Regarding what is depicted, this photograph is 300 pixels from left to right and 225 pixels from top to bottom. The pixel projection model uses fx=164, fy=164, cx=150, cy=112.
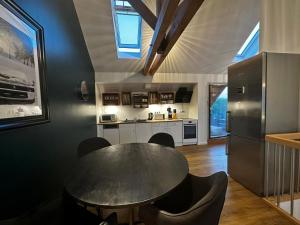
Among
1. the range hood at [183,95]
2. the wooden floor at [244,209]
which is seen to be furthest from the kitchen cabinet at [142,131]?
the wooden floor at [244,209]

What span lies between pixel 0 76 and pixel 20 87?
0.65ft

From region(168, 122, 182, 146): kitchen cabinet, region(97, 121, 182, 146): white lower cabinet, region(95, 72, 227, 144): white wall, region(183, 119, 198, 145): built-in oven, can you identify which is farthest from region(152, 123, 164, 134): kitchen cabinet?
region(95, 72, 227, 144): white wall

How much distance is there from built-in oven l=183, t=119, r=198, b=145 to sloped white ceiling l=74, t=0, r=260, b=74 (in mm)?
1580

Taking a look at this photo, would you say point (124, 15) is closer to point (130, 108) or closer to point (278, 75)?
point (130, 108)

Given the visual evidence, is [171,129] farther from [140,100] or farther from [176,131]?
A: [140,100]

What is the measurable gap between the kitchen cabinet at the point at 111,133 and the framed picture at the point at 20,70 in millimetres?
3130

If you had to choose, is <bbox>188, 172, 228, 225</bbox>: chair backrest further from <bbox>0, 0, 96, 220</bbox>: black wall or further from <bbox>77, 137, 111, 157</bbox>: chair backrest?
<bbox>77, 137, 111, 157</bbox>: chair backrest

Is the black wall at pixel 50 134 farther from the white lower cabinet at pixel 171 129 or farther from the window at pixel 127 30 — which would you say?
the white lower cabinet at pixel 171 129

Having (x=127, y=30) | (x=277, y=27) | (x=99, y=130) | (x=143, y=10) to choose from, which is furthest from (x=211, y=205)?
(x=99, y=130)

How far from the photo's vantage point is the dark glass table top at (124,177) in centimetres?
99

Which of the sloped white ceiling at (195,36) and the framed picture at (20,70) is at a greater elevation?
the sloped white ceiling at (195,36)

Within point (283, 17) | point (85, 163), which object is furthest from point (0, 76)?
point (283, 17)

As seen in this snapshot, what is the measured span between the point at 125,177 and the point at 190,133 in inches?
164

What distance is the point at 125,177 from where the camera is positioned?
49.6 inches
